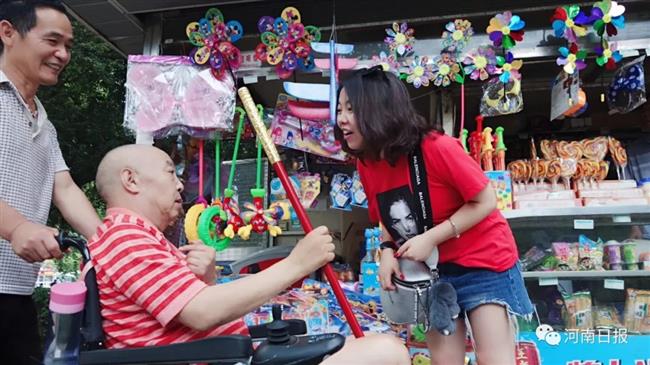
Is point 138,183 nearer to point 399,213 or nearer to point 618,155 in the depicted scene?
point 399,213

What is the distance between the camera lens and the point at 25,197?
1.66 meters

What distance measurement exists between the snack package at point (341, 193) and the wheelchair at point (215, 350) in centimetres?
214

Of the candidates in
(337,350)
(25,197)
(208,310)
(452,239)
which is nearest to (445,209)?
(452,239)

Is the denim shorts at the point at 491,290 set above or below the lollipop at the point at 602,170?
below

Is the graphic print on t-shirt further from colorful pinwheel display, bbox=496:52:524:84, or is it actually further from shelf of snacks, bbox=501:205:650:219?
colorful pinwheel display, bbox=496:52:524:84

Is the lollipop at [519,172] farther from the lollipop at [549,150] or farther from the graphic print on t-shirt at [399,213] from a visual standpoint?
the graphic print on t-shirt at [399,213]

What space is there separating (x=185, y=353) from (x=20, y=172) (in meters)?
1.02

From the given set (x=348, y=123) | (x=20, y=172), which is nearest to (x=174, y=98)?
(x=20, y=172)

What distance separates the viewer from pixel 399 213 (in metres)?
1.83

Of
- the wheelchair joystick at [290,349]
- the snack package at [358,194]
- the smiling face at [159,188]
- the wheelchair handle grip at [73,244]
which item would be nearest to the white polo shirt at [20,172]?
the wheelchair handle grip at [73,244]

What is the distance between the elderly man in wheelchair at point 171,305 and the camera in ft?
3.42

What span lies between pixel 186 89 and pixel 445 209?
1.83 m

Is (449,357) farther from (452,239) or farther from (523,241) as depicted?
(523,241)

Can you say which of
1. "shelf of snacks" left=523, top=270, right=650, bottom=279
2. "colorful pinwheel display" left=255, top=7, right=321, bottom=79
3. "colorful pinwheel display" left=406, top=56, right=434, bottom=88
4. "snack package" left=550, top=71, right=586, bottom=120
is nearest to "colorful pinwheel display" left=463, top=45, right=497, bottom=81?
"colorful pinwheel display" left=406, top=56, right=434, bottom=88
